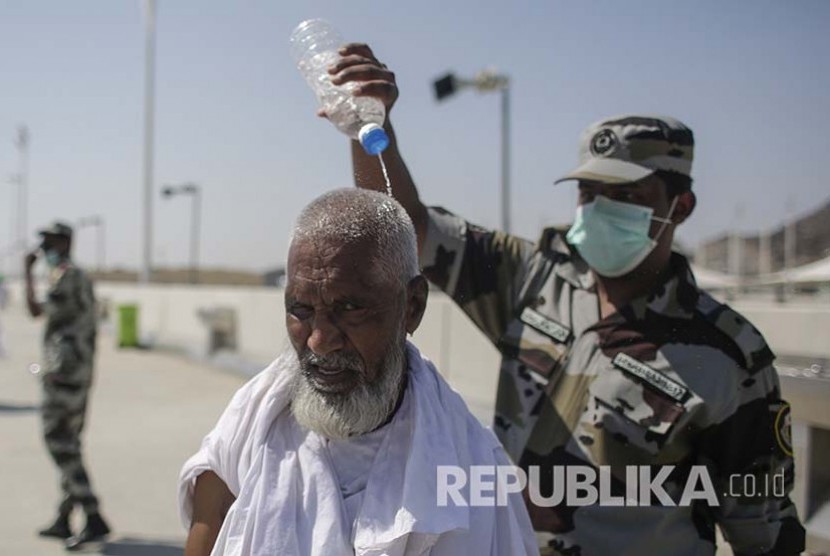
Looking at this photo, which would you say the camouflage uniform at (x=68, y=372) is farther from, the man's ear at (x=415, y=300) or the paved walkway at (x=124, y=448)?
the man's ear at (x=415, y=300)

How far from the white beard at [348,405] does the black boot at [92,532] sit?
4.14m

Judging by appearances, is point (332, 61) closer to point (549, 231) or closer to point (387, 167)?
point (387, 167)

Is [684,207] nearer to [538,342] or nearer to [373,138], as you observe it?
[538,342]

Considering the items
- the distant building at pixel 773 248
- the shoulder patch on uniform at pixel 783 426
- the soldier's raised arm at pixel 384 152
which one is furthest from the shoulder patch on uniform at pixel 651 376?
the distant building at pixel 773 248

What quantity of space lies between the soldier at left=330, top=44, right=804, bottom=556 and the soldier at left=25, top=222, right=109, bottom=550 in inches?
144

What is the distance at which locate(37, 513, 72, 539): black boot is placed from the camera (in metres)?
5.29

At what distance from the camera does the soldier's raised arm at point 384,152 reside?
2.02m

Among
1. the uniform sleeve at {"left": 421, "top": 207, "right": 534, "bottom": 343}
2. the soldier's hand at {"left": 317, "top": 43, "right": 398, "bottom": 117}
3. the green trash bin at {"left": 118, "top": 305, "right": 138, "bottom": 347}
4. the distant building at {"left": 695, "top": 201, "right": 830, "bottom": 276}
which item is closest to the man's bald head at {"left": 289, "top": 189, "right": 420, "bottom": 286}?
the soldier's hand at {"left": 317, "top": 43, "right": 398, "bottom": 117}

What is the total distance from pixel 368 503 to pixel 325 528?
0.09 metres

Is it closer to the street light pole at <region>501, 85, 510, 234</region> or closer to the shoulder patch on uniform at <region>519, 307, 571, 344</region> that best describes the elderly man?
the shoulder patch on uniform at <region>519, 307, 571, 344</region>

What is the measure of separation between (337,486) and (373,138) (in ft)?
2.69

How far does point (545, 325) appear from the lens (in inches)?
92.6

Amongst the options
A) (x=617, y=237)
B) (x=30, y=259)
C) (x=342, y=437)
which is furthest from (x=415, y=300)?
(x=30, y=259)

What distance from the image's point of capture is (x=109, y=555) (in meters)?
5.02
